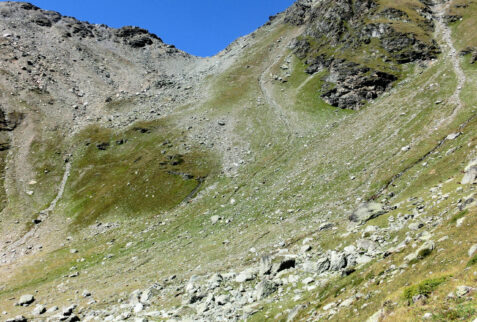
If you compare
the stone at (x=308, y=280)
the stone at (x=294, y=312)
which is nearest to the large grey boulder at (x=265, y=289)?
the stone at (x=308, y=280)

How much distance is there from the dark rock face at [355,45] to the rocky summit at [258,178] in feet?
2.34

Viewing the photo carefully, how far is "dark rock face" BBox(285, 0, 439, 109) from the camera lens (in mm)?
99812

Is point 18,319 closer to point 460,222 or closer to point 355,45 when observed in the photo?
point 460,222

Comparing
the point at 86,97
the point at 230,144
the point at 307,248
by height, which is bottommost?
the point at 307,248

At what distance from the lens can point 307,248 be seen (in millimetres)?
33281

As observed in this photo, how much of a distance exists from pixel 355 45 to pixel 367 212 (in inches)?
4045

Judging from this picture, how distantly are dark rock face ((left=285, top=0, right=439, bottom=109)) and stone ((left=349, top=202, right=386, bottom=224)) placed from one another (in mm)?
66631

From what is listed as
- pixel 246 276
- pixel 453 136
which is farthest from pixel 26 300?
pixel 453 136

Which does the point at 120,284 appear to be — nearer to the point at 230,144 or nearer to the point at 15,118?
the point at 230,144

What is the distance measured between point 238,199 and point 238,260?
79.1 ft

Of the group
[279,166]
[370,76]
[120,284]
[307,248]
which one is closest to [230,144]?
[279,166]

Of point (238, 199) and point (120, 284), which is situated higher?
point (238, 199)

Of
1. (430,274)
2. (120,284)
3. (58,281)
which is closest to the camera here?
(430,274)

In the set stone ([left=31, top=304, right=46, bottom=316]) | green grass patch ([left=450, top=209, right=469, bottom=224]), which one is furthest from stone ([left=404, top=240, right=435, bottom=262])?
stone ([left=31, top=304, right=46, bottom=316])
